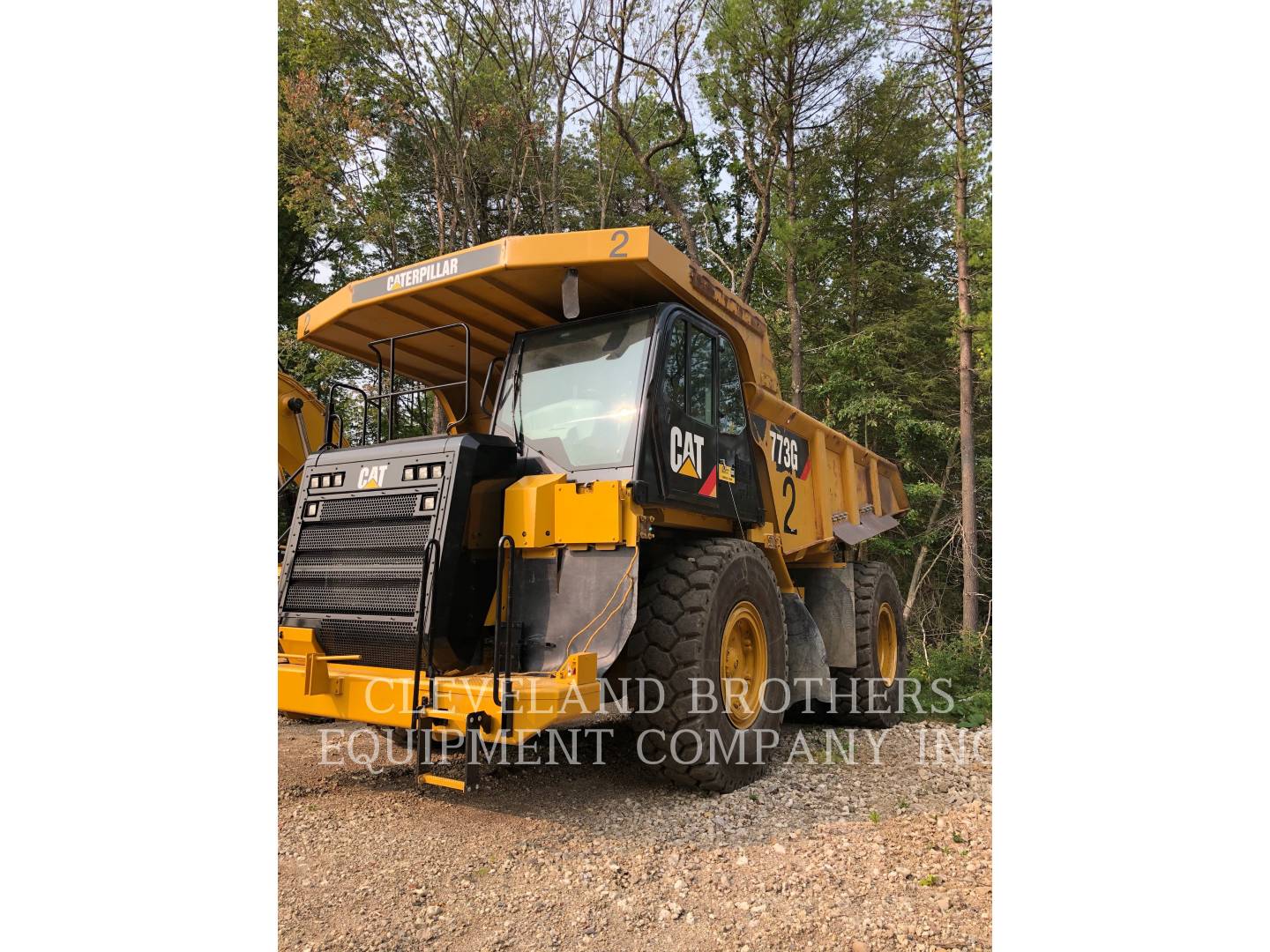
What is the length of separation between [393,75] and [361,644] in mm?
11092

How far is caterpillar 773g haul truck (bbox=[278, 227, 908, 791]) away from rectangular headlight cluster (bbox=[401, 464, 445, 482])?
1cm

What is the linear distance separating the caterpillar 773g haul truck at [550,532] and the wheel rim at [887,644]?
2853mm

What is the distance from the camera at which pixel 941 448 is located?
13.7 meters

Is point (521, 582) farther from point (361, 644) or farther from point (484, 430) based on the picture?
point (484, 430)

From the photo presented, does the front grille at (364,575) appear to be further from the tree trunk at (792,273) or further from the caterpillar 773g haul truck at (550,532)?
the tree trunk at (792,273)

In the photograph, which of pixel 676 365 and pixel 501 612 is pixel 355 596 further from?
pixel 676 365

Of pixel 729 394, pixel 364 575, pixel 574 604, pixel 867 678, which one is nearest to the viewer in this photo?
pixel 574 604

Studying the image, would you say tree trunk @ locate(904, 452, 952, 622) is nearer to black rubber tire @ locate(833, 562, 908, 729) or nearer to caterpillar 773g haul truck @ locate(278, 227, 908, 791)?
black rubber tire @ locate(833, 562, 908, 729)

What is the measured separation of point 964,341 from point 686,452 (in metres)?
7.53

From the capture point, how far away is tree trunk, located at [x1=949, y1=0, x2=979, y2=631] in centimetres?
1019

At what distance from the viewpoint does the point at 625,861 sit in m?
3.39

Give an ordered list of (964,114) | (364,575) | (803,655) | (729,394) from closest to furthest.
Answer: (364,575) → (729,394) → (803,655) → (964,114)

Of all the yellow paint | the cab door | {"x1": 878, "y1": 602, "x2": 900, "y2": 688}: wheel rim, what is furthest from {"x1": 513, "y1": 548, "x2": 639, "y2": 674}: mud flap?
{"x1": 878, "y1": 602, "x2": 900, "y2": 688}: wheel rim

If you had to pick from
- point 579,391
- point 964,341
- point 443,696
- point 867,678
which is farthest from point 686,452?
point 964,341
